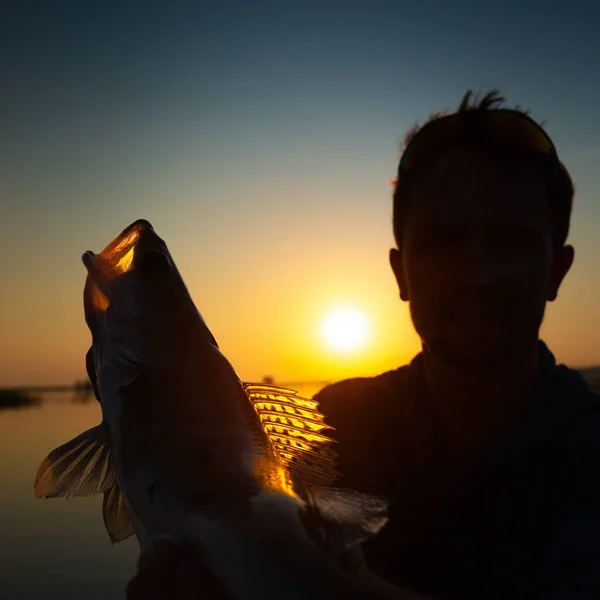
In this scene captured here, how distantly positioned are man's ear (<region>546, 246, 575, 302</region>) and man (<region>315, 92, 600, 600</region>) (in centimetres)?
2

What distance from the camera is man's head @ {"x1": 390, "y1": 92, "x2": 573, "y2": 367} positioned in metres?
3.32

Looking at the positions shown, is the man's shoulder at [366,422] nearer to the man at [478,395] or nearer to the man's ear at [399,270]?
the man at [478,395]

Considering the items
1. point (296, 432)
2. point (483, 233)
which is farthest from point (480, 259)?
point (296, 432)

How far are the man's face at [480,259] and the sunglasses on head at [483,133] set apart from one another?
0.60ft

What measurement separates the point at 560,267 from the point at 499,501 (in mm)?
1796

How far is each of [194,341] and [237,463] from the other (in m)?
0.73

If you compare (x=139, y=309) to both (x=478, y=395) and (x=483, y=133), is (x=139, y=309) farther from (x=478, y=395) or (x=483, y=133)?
(x=483, y=133)

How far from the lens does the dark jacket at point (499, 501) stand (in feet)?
8.75

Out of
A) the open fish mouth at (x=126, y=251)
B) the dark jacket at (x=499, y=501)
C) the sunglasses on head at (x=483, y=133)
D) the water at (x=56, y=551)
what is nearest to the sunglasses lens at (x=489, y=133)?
the sunglasses on head at (x=483, y=133)

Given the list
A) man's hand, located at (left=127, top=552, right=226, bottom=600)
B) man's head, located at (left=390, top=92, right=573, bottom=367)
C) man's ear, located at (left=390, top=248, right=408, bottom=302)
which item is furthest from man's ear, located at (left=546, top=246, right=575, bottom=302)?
man's hand, located at (left=127, top=552, right=226, bottom=600)

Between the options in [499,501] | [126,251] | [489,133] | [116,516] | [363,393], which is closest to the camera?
[116,516]

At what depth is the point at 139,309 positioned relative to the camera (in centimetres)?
266

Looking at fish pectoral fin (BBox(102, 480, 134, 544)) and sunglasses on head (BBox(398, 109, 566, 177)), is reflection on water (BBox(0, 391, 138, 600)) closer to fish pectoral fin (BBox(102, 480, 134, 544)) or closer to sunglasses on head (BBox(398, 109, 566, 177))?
fish pectoral fin (BBox(102, 480, 134, 544))

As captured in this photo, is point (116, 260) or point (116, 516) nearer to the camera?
point (116, 516)
